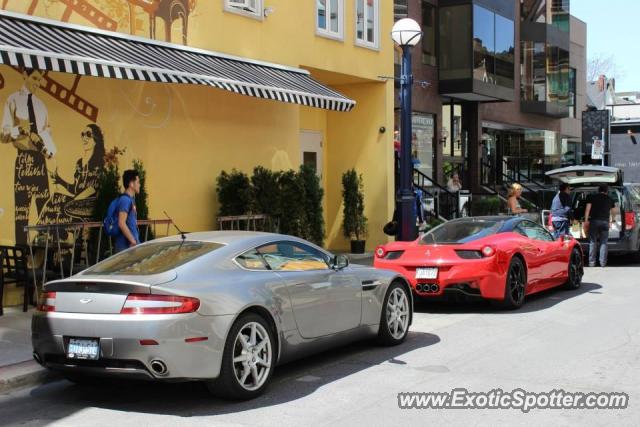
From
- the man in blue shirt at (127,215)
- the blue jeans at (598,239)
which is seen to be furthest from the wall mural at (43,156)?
the blue jeans at (598,239)

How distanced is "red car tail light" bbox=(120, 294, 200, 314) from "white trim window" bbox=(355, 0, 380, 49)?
12639 millimetres

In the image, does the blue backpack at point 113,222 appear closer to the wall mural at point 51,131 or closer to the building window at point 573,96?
the wall mural at point 51,131

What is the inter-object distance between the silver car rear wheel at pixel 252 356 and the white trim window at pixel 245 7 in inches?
354

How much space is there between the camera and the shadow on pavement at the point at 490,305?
428 inches

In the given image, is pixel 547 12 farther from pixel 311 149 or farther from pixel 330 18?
pixel 330 18

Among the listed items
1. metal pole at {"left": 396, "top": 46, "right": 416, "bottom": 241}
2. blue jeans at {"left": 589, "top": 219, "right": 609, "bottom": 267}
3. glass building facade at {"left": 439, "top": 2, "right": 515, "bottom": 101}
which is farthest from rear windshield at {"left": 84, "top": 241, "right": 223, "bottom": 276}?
glass building facade at {"left": 439, "top": 2, "right": 515, "bottom": 101}

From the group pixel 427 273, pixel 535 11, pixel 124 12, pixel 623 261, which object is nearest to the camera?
pixel 427 273

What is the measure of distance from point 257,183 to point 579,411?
365 inches

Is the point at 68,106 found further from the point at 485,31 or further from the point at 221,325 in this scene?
the point at 485,31

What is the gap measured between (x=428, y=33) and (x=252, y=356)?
68.7 feet

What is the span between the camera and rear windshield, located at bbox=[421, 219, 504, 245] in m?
10.8

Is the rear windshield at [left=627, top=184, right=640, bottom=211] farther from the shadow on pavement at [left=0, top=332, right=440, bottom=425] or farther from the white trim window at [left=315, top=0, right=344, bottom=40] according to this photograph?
the shadow on pavement at [left=0, top=332, right=440, bottom=425]

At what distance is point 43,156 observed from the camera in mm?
10977

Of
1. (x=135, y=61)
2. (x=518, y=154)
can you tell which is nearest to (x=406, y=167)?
(x=135, y=61)
